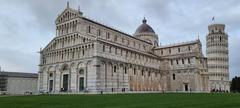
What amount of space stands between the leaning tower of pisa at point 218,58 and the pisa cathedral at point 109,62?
27189 mm

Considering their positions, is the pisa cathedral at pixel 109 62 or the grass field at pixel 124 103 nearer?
the grass field at pixel 124 103

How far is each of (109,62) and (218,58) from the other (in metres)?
62.5

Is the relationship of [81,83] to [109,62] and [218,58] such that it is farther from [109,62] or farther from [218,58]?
[218,58]

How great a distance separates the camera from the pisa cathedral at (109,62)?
56062 mm

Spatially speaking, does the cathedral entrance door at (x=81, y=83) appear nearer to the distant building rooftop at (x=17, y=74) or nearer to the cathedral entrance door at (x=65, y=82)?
the cathedral entrance door at (x=65, y=82)

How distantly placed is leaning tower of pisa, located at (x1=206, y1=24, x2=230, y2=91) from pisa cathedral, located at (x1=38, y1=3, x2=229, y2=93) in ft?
89.2

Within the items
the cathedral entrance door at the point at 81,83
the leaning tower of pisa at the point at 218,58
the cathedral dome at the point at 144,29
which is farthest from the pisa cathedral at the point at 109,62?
the leaning tower of pisa at the point at 218,58

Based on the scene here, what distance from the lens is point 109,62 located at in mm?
57188

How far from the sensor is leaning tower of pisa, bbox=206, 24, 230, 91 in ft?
347

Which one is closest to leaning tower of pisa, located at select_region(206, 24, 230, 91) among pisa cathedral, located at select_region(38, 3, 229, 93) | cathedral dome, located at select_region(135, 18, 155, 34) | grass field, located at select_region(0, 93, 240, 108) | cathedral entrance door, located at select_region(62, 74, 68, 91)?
pisa cathedral, located at select_region(38, 3, 229, 93)

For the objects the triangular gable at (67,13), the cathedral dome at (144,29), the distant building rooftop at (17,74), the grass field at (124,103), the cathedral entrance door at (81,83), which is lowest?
the grass field at (124,103)

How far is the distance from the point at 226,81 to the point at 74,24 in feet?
229

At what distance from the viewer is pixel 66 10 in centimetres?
6281

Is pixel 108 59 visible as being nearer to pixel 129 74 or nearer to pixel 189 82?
pixel 129 74
